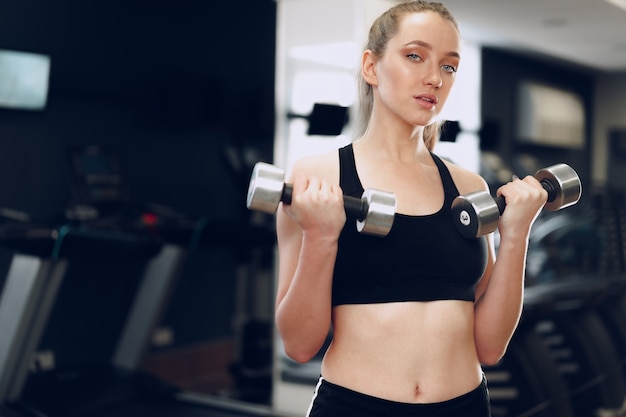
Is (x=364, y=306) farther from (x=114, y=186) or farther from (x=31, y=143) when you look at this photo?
(x=31, y=143)

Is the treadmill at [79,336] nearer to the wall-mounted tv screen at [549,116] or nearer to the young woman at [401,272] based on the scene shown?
the young woman at [401,272]

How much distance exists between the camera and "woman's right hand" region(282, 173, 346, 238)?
1127 millimetres

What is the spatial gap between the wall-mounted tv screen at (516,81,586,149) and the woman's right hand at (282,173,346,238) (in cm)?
423

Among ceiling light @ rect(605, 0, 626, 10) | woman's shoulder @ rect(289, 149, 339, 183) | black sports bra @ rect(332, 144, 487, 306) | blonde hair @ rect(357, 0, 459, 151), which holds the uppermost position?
ceiling light @ rect(605, 0, 626, 10)

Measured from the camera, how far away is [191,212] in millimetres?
4965

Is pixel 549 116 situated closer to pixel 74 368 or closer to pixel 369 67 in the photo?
pixel 74 368

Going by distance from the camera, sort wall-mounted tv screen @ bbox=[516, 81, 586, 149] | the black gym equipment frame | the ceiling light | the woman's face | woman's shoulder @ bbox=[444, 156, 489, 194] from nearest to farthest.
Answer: the woman's face → woman's shoulder @ bbox=[444, 156, 489, 194] → the black gym equipment frame → the ceiling light → wall-mounted tv screen @ bbox=[516, 81, 586, 149]

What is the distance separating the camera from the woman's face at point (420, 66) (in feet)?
4.03

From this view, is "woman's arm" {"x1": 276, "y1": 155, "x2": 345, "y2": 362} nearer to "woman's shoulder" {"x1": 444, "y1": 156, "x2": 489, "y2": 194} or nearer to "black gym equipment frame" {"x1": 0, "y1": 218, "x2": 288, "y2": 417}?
"woman's shoulder" {"x1": 444, "y1": 156, "x2": 489, "y2": 194}

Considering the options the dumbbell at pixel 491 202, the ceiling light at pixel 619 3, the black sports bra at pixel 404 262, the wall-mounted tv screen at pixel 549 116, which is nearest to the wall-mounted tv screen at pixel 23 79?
the ceiling light at pixel 619 3

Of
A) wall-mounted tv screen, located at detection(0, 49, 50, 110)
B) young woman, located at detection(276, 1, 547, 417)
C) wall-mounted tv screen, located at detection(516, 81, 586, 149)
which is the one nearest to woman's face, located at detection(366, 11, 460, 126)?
young woman, located at detection(276, 1, 547, 417)

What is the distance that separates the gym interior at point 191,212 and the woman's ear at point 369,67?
5.77 feet

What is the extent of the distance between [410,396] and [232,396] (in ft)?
11.3

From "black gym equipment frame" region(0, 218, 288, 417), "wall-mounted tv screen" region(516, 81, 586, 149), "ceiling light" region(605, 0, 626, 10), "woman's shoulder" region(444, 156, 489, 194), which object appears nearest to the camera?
"woman's shoulder" region(444, 156, 489, 194)
